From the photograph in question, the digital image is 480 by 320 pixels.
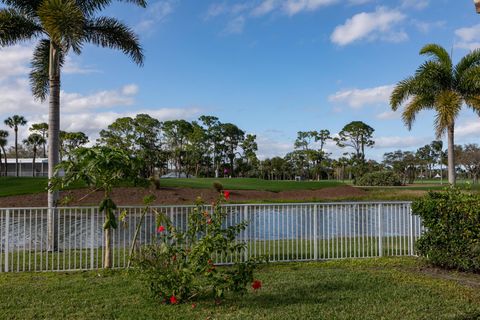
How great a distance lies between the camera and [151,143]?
64375mm

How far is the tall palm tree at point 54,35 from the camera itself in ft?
30.5

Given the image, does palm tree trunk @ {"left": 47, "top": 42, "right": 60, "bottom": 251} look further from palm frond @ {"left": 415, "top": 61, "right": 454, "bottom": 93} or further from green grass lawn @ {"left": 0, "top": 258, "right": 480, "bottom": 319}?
palm frond @ {"left": 415, "top": 61, "right": 454, "bottom": 93}

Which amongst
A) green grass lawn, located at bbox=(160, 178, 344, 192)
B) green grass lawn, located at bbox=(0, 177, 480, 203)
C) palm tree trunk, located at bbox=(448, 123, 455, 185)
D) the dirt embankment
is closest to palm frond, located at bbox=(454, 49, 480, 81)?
palm tree trunk, located at bbox=(448, 123, 455, 185)

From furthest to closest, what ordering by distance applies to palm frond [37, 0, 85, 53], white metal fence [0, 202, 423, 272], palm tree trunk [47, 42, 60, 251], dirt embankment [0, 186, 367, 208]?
dirt embankment [0, 186, 367, 208] < palm tree trunk [47, 42, 60, 251] < palm frond [37, 0, 85, 53] < white metal fence [0, 202, 423, 272]

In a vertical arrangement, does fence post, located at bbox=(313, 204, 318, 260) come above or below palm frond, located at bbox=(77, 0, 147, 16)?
below

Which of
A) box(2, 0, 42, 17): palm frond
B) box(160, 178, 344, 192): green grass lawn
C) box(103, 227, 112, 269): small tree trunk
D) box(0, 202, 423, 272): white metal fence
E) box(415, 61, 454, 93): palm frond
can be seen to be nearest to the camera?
box(103, 227, 112, 269): small tree trunk

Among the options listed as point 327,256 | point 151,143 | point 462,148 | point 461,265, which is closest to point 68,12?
point 327,256

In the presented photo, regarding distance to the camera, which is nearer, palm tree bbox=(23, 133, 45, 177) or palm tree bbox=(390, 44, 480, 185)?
palm tree bbox=(390, 44, 480, 185)

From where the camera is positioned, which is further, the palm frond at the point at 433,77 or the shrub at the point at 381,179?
the shrub at the point at 381,179

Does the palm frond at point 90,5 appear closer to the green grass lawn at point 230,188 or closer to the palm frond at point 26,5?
the palm frond at point 26,5

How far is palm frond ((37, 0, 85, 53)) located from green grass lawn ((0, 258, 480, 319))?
5.06 meters

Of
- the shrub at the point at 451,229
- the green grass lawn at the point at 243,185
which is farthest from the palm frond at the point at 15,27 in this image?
the green grass lawn at the point at 243,185

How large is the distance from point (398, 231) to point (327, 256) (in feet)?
5.87

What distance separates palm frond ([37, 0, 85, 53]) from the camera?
920 centimetres
